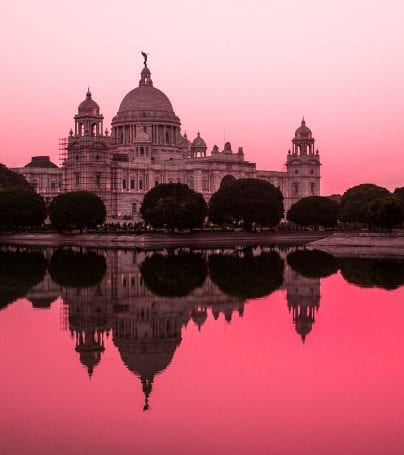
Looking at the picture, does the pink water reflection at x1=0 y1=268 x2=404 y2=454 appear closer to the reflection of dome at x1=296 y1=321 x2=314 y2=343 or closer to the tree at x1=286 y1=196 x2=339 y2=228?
the reflection of dome at x1=296 y1=321 x2=314 y2=343

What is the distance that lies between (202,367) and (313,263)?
113ft

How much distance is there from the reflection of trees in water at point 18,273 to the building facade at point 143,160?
41.5 metres

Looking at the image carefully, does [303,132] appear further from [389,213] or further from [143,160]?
[389,213]

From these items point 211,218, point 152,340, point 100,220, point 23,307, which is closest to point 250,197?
A: point 211,218

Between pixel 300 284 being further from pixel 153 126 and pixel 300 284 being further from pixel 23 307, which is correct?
pixel 153 126

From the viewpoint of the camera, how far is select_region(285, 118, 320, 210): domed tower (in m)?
134

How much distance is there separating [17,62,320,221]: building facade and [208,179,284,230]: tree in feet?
71.0

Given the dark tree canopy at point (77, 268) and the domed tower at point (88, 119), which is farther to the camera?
the domed tower at point (88, 119)

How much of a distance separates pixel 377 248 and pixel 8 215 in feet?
131

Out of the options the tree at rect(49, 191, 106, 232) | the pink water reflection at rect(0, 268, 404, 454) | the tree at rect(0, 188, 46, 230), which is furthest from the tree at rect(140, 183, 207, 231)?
the pink water reflection at rect(0, 268, 404, 454)

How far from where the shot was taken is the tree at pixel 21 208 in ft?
287

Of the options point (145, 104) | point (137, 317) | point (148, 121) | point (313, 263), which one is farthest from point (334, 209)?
Answer: point (137, 317)

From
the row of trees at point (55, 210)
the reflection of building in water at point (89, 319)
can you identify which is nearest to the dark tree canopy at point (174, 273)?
the reflection of building in water at point (89, 319)

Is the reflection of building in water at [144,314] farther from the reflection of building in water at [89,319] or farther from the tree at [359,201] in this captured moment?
the tree at [359,201]
